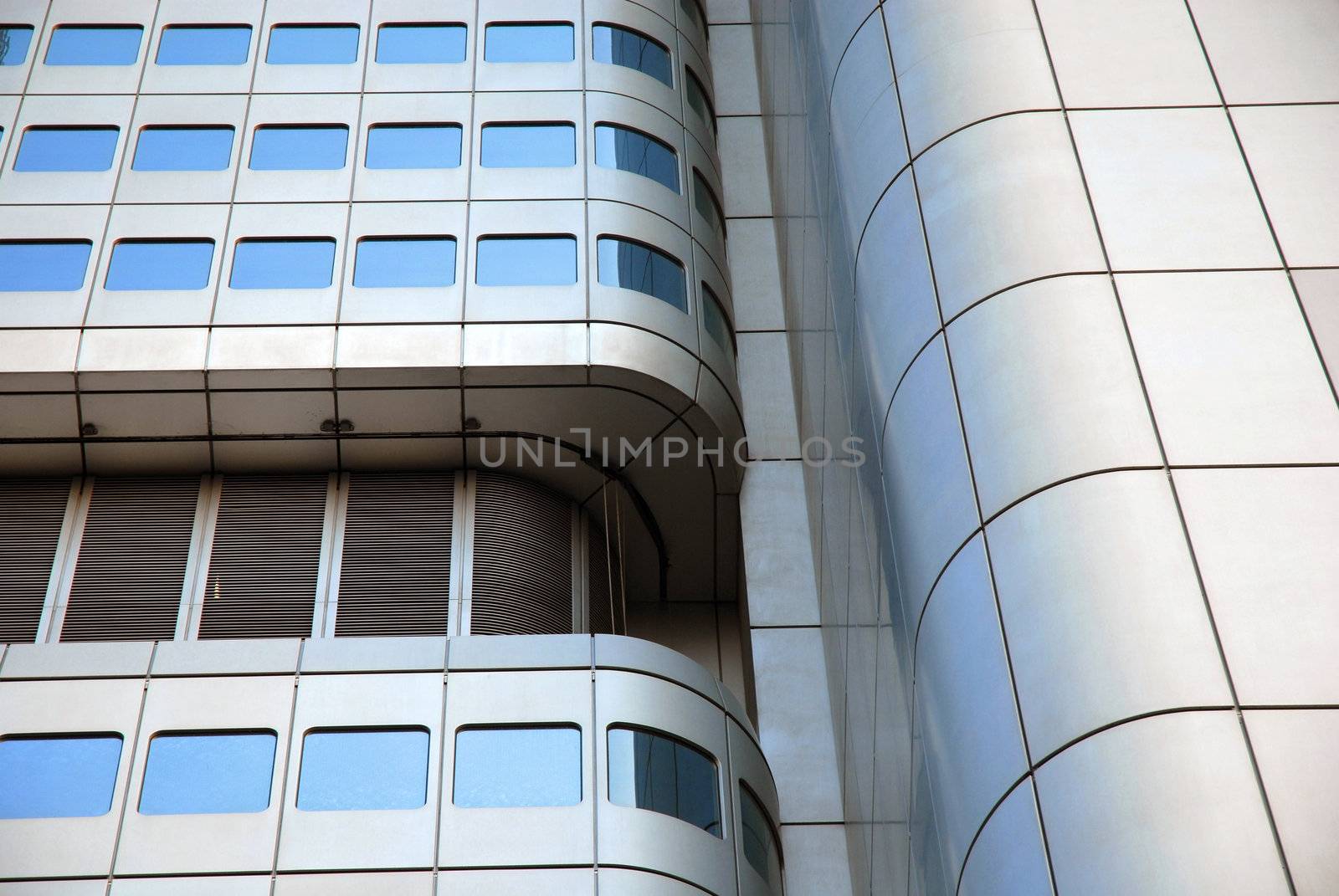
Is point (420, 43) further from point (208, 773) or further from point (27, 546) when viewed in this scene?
point (208, 773)

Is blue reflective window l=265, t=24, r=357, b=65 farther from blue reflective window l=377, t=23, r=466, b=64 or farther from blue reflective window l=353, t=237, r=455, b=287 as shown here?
blue reflective window l=353, t=237, r=455, b=287

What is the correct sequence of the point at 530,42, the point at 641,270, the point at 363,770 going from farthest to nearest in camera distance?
the point at 530,42
the point at 641,270
the point at 363,770

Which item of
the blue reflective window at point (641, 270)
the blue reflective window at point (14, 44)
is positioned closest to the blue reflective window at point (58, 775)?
the blue reflective window at point (641, 270)

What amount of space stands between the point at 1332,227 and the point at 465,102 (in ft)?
36.2

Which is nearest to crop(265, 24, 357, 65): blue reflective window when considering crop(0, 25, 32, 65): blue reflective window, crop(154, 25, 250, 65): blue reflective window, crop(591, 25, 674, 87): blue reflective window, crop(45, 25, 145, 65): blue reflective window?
crop(154, 25, 250, 65): blue reflective window

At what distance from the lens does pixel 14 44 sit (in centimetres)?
1892

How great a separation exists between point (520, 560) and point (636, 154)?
5418 millimetres

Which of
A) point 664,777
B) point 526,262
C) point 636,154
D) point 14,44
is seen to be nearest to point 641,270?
point 526,262

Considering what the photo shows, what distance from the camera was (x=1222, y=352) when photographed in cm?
1011

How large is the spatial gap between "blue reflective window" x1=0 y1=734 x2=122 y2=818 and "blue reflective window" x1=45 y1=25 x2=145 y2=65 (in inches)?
372

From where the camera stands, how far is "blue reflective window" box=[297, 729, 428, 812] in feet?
41.8

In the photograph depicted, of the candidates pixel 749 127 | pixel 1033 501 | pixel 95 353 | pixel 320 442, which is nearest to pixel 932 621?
pixel 1033 501

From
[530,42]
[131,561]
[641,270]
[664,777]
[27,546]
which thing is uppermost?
[530,42]

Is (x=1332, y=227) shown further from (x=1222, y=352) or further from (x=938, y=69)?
(x=938, y=69)
